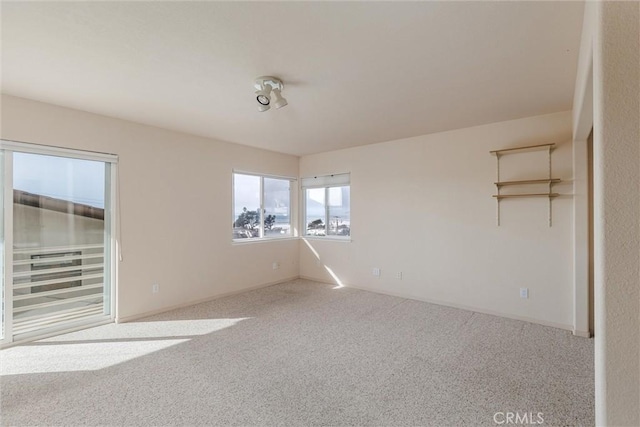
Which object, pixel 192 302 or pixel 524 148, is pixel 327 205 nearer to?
pixel 192 302

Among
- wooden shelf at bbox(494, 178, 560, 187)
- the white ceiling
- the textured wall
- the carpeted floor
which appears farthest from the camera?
wooden shelf at bbox(494, 178, 560, 187)

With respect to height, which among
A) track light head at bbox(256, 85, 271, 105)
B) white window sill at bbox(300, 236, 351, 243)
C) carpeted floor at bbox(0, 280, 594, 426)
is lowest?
carpeted floor at bbox(0, 280, 594, 426)

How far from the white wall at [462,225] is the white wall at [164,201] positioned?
1.90m

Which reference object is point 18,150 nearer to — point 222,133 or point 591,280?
point 222,133

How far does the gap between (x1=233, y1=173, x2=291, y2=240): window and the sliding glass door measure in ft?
5.97

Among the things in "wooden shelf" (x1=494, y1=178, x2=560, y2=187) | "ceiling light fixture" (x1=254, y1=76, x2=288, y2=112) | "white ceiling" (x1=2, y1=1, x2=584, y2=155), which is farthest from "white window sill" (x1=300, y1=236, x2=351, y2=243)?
"ceiling light fixture" (x1=254, y1=76, x2=288, y2=112)

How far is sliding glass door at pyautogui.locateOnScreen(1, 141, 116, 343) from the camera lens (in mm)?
2916

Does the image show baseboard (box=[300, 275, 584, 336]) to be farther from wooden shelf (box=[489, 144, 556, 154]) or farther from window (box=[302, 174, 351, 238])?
wooden shelf (box=[489, 144, 556, 154])

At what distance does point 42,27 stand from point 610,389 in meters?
3.36

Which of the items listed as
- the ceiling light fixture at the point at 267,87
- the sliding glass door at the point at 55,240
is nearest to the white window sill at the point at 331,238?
the ceiling light fixture at the point at 267,87

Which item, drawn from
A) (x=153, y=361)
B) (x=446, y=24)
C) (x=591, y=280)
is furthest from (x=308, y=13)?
(x=591, y=280)

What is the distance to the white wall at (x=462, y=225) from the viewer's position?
336cm

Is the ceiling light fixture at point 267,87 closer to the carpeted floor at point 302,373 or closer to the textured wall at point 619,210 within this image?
the textured wall at point 619,210

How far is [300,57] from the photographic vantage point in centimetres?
216
